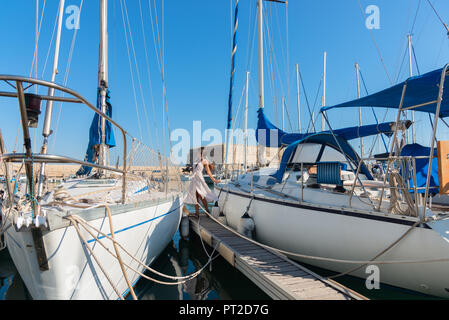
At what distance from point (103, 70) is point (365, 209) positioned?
6759 mm

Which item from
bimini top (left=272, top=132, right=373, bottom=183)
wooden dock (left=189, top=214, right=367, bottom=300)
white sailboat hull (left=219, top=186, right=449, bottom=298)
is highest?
bimini top (left=272, top=132, right=373, bottom=183)

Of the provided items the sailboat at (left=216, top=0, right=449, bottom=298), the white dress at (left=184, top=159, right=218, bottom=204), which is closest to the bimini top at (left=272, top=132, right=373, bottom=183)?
the sailboat at (left=216, top=0, right=449, bottom=298)

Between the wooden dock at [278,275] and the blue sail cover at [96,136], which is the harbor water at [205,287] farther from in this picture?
the blue sail cover at [96,136]

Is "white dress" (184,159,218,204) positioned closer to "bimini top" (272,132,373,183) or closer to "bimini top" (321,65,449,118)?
"bimini top" (272,132,373,183)

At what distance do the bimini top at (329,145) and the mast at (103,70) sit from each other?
456cm

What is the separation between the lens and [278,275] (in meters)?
3.76

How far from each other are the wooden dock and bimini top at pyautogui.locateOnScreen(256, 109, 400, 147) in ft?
10.1

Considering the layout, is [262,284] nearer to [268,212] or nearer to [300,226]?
[300,226]

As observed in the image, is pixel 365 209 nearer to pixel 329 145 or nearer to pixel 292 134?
pixel 329 145

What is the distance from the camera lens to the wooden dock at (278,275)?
322cm

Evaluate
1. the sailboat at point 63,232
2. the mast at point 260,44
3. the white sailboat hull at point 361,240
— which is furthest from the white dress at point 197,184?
the mast at point 260,44

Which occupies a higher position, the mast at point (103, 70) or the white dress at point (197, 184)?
the mast at point (103, 70)

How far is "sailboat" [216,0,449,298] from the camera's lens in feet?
10.6
